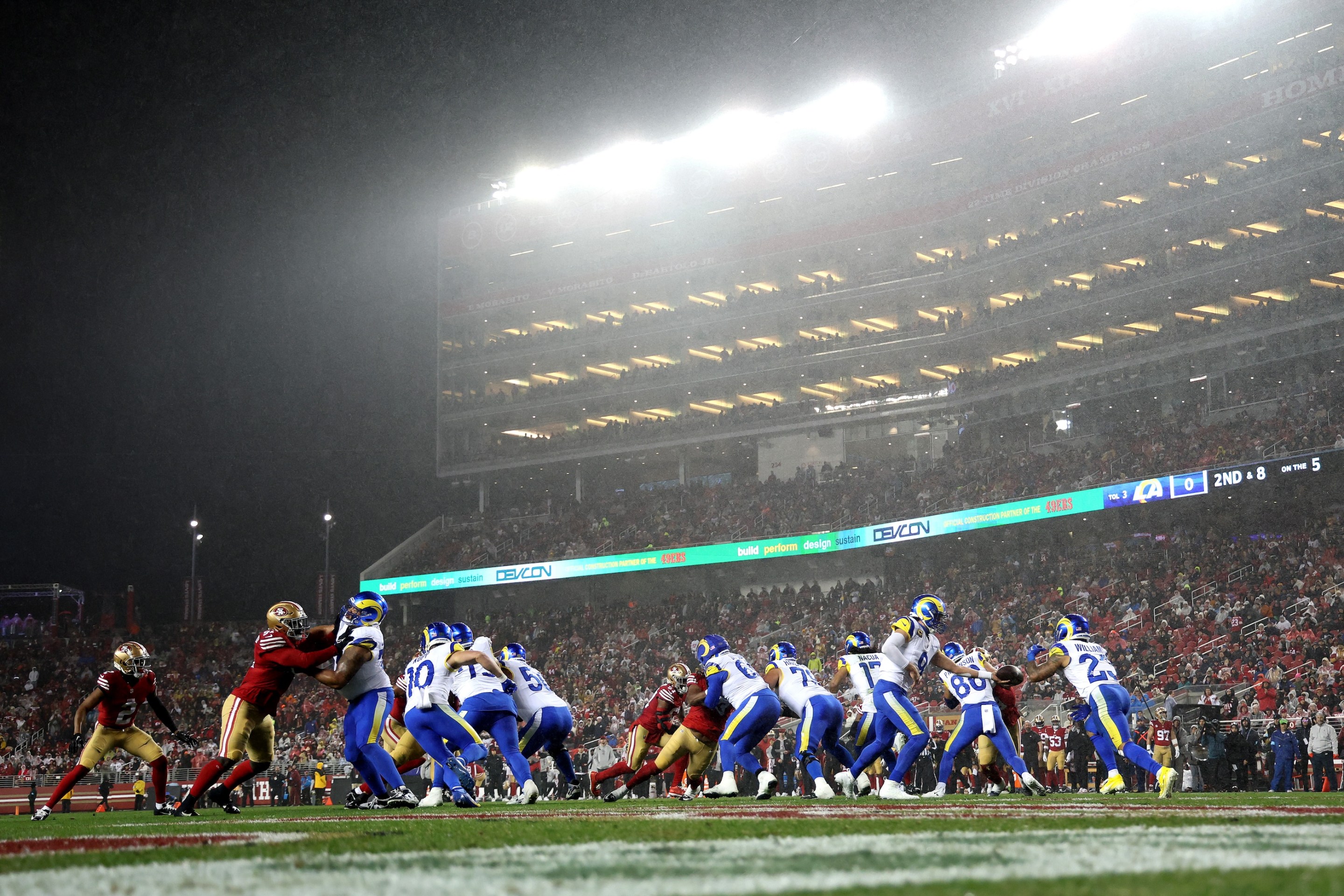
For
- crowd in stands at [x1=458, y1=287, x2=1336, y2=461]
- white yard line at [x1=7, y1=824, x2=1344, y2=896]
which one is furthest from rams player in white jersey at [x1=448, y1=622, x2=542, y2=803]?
crowd in stands at [x1=458, y1=287, x2=1336, y2=461]

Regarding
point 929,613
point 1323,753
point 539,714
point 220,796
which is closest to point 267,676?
point 220,796

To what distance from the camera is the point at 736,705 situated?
12.5 meters

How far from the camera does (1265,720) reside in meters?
21.3

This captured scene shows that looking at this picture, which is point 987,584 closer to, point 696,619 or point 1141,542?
point 1141,542

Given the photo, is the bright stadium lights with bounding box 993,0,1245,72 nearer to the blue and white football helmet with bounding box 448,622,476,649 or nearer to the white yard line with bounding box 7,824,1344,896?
the blue and white football helmet with bounding box 448,622,476,649

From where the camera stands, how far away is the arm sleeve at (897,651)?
40.2 ft

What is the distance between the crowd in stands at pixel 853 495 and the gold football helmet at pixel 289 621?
27365 millimetres

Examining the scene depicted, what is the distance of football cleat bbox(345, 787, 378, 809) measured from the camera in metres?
11.8

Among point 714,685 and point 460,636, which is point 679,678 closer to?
point 714,685

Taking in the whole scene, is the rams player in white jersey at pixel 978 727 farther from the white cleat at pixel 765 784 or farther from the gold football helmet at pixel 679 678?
the gold football helmet at pixel 679 678

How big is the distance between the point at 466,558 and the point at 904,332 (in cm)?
2014

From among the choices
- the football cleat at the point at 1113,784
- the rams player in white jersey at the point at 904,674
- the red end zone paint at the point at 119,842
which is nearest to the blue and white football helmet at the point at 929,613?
the rams player in white jersey at the point at 904,674

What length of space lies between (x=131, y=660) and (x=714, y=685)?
6330 millimetres

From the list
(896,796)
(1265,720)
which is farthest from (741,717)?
(1265,720)
